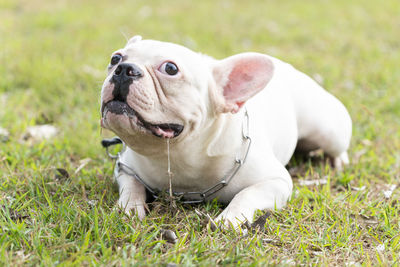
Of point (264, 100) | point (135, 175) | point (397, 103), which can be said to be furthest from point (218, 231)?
point (397, 103)

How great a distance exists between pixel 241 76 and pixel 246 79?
1.2 inches

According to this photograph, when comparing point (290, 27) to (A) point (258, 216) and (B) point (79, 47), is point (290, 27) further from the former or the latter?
(A) point (258, 216)

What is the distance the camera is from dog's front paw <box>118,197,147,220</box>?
261 cm

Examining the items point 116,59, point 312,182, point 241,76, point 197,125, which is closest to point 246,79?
point 241,76

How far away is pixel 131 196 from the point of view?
9.12 feet

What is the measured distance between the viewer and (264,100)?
3242mm

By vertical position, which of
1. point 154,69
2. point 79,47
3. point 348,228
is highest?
point 154,69

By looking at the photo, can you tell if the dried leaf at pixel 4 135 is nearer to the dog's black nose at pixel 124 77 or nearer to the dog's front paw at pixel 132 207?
the dog's front paw at pixel 132 207

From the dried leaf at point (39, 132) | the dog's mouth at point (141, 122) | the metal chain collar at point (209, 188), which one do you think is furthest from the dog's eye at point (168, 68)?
the dried leaf at point (39, 132)

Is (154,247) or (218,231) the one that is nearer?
(154,247)

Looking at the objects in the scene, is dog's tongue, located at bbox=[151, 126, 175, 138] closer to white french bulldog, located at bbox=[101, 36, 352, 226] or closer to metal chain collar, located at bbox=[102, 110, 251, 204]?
white french bulldog, located at bbox=[101, 36, 352, 226]

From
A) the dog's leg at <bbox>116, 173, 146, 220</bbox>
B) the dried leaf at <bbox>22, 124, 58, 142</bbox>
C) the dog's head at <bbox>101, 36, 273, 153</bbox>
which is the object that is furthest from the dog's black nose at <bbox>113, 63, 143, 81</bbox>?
the dried leaf at <bbox>22, 124, 58, 142</bbox>

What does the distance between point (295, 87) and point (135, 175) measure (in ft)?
4.31

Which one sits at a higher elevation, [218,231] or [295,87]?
[295,87]
